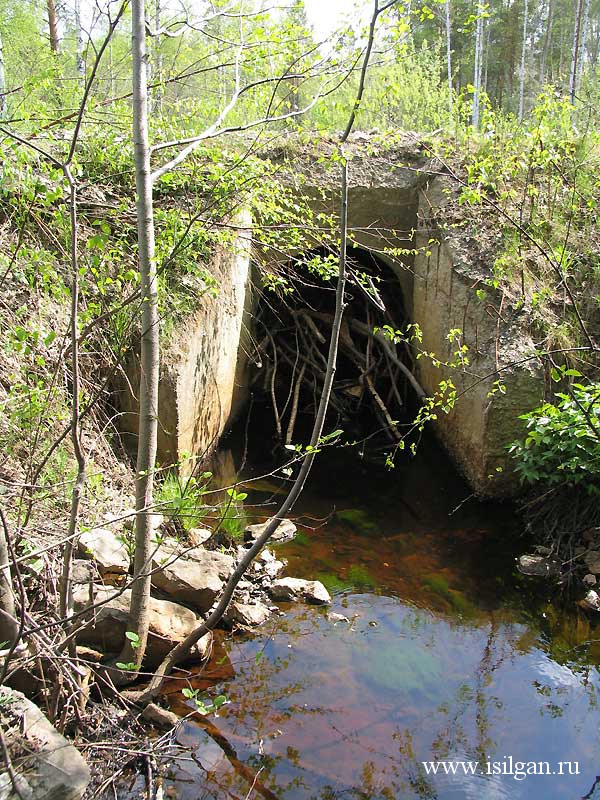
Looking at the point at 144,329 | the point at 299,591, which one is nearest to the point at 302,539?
the point at 299,591

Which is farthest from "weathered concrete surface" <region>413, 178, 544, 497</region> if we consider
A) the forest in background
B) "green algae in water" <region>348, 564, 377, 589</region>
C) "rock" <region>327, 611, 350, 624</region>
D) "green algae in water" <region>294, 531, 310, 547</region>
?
"rock" <region>327, 611, 350, 624</region>

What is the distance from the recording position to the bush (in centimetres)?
418

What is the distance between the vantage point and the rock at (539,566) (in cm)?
421

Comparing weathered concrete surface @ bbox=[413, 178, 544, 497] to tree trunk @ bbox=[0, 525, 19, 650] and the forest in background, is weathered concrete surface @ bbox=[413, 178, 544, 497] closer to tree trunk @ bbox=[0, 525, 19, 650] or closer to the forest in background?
the forest in background

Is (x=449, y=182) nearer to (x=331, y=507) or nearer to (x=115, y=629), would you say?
(x=331, y=507)

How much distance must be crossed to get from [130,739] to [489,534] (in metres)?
3.13

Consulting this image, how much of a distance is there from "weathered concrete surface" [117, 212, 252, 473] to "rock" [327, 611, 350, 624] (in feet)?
4.22

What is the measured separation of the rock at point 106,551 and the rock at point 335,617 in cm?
123

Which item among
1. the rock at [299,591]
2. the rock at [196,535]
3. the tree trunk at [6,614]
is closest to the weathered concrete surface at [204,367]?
the rock at [196,535]

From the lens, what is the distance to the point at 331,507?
17.4 feet

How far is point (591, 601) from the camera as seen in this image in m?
3.79

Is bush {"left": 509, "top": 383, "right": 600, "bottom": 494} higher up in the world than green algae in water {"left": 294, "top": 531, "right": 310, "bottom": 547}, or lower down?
higher up

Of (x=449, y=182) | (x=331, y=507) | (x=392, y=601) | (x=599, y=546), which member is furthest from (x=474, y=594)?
(x=449, y=182)

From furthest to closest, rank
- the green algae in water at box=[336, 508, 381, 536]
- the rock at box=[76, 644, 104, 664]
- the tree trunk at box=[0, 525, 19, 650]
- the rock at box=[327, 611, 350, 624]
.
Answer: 1. the green algae in water at box=[336, 508, 381, 536]
2. the rock at box=[327, 611, 350, 624]
3. the rock at box=[76, 644, 104, 664]
4. the tree trunk at box=[0, 525, 19, 650]
